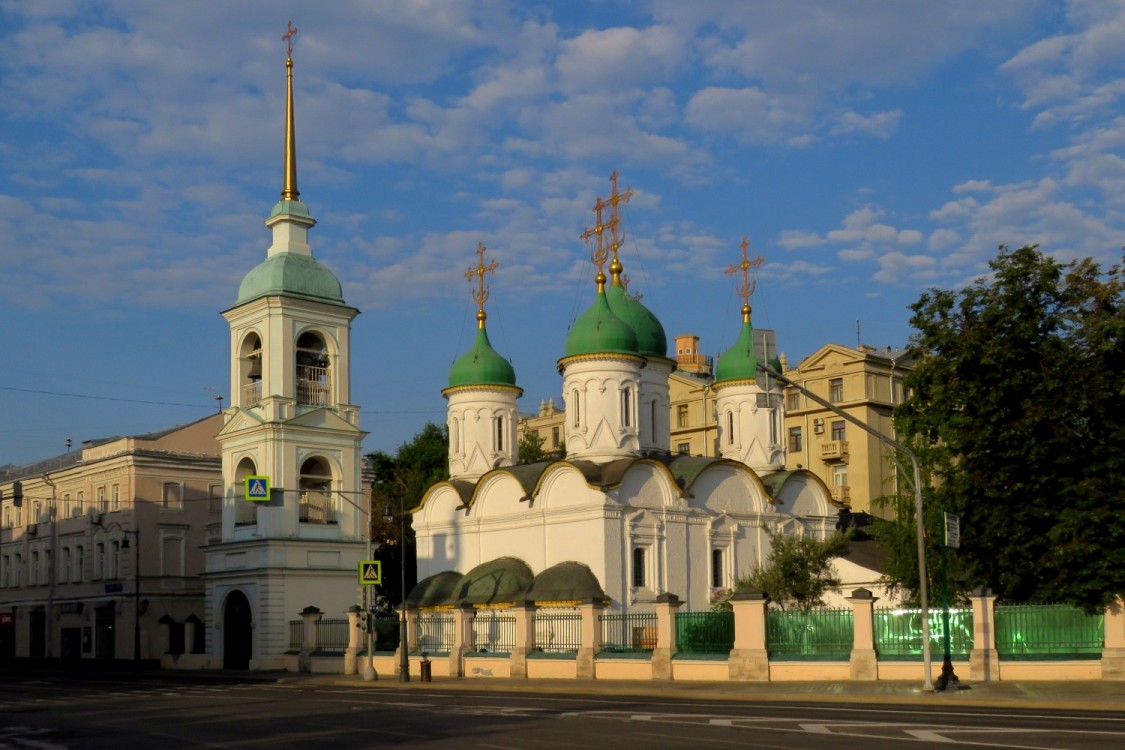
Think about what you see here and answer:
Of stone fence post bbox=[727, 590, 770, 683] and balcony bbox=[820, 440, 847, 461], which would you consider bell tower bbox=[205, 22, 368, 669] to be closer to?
stone fence post bbox=[727, 590, 770, 683]

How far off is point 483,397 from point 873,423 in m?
23.9

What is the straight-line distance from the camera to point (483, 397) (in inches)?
2096

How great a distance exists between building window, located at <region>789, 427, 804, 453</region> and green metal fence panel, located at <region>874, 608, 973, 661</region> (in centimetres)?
4045

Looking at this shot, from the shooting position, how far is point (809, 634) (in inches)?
1230

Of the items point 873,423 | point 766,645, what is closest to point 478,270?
point 873,423

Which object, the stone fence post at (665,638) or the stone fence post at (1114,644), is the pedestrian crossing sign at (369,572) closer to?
the stone fence post at (665,638)

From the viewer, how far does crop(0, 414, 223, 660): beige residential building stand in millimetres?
58719

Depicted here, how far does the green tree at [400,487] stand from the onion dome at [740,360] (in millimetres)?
17391

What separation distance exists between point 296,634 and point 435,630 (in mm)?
5830

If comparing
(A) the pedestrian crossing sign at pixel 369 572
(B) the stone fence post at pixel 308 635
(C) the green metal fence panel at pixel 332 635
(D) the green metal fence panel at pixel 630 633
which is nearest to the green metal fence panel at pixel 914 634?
(D) the green metal fence panel at pixel 630 633

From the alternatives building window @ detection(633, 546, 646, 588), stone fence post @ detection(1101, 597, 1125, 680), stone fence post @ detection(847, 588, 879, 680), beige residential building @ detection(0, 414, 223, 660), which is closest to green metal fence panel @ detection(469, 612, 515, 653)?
building window @ detection(633, 546, 646, 588)

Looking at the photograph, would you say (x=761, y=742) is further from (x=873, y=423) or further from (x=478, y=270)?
(x=873, y=423)

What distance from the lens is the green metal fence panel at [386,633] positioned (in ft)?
143

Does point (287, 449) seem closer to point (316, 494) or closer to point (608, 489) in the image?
point (316, 494)
